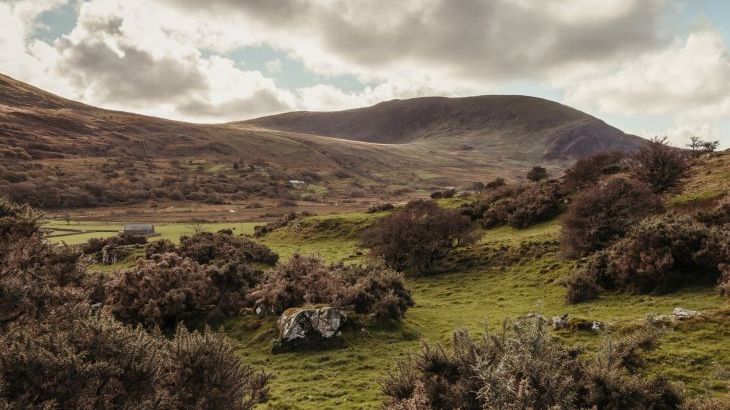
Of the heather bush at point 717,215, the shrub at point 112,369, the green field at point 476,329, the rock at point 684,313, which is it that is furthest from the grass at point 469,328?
the heather bush at point 717,215

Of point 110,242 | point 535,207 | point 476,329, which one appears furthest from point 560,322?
point 110,242

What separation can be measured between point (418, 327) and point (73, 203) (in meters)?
111

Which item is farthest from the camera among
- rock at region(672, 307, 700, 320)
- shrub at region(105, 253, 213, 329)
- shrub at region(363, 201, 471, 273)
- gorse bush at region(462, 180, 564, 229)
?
gorse bush at region(462, 180, 564, 229)

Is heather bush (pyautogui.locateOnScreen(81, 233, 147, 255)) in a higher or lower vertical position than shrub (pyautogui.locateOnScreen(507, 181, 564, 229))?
lower

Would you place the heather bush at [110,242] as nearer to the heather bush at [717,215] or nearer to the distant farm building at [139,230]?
the distant farm building at [139,230]

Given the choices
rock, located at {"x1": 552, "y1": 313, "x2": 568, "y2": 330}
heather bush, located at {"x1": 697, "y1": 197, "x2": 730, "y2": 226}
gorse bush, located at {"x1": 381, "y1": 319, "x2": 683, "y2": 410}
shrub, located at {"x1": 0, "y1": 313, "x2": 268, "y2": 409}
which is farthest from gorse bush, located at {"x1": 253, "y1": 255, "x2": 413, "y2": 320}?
heather bush, located at {"x1": 697, "y1": 197, "x2": 730, "y2": 226}

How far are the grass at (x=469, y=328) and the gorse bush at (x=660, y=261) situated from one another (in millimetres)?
960

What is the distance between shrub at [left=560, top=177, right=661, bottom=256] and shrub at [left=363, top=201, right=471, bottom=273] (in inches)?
318

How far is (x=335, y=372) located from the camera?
53.7ft

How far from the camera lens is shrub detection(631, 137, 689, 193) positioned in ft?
111

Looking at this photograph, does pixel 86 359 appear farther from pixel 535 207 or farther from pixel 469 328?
pixel 535 207

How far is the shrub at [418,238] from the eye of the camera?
3247cm

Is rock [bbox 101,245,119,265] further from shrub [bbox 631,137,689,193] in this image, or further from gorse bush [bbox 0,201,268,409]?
shrub [bbox 631,137,689,193]

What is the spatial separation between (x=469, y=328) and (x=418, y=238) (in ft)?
43.3
